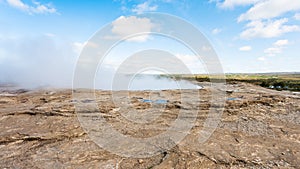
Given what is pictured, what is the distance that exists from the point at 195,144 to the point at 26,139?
5292mm

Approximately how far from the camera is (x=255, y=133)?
6.97 m

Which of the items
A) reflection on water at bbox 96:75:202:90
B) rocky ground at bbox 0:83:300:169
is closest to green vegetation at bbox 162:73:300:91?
reflection on water at bbox 96:75:202:90

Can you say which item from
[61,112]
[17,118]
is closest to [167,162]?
[61,112]

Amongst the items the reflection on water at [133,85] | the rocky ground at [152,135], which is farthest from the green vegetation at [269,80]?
the rocky ground at [152,135]

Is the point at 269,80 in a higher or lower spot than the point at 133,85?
higher

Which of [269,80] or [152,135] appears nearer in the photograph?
[152,135]

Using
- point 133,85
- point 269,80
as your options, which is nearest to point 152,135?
point 133,85

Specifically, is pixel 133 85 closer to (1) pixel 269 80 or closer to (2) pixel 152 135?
(2) pixel 152 135

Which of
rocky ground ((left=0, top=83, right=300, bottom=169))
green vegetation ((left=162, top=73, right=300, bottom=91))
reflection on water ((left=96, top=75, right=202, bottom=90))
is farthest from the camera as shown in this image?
green vegetation ((left=162, top=73, right=300, bottom=91))

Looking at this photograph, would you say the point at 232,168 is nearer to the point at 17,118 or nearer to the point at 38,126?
the point at 38,126

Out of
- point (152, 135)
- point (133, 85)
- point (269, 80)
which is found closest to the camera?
point (152, 135)

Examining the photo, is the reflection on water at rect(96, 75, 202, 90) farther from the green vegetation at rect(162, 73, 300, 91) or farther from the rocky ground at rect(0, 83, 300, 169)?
the rocky ground at rect(0, 83, 300, 169)

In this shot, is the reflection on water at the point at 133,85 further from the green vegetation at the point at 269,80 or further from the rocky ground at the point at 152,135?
the rocky ground at the point at 152,135

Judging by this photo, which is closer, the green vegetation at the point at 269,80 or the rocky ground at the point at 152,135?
the rocky ground at the point at 152,135
